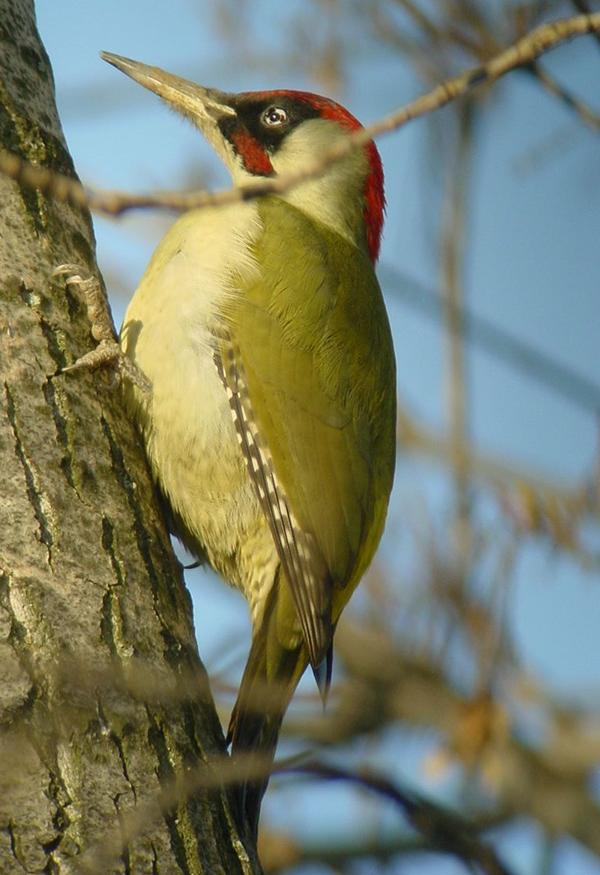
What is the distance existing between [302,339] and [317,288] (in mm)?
174

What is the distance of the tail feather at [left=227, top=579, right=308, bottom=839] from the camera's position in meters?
2.33

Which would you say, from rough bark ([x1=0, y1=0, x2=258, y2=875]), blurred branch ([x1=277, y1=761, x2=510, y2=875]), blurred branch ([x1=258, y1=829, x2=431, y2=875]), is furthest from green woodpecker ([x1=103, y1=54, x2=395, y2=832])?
blurred branch ([x1=258, y1=829, x2=431, y2=875])

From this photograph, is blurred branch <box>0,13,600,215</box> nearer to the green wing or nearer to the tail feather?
the tail feather

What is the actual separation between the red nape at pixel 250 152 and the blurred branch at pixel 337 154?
2209mm

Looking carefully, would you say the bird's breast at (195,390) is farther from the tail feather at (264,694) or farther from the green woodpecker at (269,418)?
the tail feather at (264,694)

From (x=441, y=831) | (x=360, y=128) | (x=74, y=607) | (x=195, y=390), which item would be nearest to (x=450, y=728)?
(x=195, y=390)

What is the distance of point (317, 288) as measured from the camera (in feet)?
10.4

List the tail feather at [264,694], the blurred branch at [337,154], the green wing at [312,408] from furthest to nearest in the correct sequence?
the green wing at [312,408] → the tail feather at [264,694] → the blurred branch at [337,154]

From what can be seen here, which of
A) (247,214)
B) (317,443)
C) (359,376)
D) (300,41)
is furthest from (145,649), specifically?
(300,41)

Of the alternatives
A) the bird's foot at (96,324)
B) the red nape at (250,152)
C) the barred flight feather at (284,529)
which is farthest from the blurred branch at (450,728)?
the bird's foot at (96,324)

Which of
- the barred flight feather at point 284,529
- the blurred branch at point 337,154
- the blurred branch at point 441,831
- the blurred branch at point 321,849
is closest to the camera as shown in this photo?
the blurred branch at point 337,154

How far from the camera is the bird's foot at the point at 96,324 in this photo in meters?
2.42

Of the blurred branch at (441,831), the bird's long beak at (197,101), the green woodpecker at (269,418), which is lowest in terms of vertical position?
the blurred branch at (441,831)

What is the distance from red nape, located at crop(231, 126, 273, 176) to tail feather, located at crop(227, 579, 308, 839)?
4.88ft
